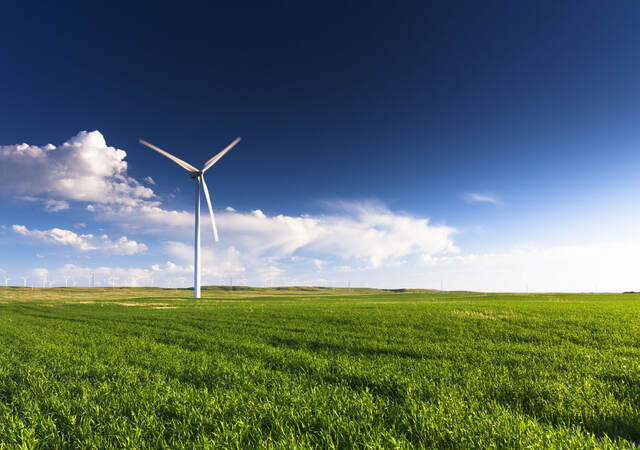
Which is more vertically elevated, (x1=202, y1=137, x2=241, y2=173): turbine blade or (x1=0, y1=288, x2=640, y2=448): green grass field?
(x1=202, y1=137, x2=241, y2=173): turbine blade

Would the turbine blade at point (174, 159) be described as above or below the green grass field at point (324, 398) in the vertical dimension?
above

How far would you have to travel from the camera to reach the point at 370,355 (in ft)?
34.7

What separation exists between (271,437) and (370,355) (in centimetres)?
689

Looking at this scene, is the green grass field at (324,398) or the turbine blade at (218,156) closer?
the green grass field at (324,398)

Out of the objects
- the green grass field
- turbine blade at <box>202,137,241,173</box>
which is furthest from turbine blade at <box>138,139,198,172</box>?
the green grass field

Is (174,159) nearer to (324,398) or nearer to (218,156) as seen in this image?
(218,156)

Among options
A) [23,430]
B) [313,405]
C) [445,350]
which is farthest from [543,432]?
[23,430]

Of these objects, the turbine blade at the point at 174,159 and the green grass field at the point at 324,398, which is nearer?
the green grass field at the point at 324,398

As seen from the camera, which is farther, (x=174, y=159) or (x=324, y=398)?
(x=174, y=159)

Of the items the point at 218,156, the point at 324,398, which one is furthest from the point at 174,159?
the point at 324,398

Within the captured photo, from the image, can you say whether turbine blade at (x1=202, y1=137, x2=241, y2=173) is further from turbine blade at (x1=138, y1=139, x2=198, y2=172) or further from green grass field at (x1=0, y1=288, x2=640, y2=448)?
green grass field at (x1=0, y1=288, x2=640, y2=448)

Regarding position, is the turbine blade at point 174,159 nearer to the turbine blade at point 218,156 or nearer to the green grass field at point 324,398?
the turbine blade at point 218,156

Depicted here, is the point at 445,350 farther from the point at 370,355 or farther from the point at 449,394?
the point at 449,394

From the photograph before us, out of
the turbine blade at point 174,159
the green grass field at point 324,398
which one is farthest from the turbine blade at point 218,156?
the green grass field at point 324,398
